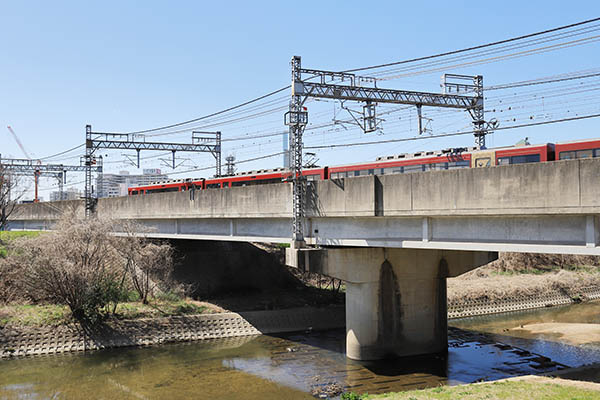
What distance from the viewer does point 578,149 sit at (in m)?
22.2

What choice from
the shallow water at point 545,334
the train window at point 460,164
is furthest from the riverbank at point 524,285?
the train window at point 460,164

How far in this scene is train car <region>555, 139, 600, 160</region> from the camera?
70.7 feet

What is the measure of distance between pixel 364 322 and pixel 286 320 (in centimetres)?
1053

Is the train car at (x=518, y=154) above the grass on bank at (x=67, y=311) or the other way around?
above

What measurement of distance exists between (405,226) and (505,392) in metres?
6.91

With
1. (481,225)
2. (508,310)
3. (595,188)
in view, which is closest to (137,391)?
(481,225)

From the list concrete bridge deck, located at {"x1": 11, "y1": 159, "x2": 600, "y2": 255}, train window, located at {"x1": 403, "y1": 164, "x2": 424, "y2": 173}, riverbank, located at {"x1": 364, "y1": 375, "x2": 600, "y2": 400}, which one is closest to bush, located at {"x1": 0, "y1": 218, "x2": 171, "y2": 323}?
concrete bridge deck, located at {"x1": 11, "y1": 159, "x2": 600, "y2": 255}

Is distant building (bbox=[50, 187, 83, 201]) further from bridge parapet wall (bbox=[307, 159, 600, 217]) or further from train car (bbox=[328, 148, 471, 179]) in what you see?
bridge parapet wall (bbox=[307, 159, 600, 217])

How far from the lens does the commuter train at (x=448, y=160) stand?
22.7 meters

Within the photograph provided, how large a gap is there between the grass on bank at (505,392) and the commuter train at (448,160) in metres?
8.99

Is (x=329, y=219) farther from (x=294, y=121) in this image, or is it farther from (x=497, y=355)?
(x=497, y=355)

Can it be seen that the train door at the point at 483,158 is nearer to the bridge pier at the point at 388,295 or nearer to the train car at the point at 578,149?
the train car at the point at 578,149

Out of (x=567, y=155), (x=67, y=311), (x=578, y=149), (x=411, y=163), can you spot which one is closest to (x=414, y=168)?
(x=411, y=163)

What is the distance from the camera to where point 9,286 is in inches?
1318
